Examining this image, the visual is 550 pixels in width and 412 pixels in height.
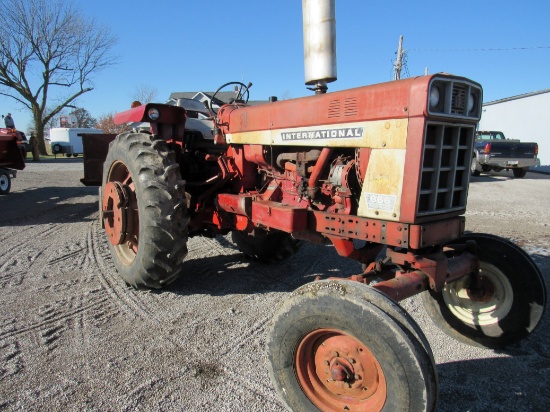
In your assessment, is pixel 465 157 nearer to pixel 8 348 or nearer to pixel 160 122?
pixel 160 122

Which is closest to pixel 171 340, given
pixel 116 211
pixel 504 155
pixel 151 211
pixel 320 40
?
pixel 151 211

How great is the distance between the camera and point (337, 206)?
2771mm

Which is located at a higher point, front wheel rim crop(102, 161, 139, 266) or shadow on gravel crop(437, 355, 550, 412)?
front wheel rim crop(102, 161, 139, 266)

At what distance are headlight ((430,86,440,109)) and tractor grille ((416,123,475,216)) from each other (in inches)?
4.0

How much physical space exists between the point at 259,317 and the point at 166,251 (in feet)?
3.02

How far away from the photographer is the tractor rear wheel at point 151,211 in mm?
3311

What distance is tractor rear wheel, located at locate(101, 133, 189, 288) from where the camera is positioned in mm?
3311

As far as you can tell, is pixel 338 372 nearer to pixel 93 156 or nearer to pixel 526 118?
pixel 93 156

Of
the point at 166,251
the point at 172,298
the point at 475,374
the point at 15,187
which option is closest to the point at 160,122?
the point at 166,251

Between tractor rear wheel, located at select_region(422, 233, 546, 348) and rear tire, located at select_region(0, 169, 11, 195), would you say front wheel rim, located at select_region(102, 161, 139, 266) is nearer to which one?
tractor rear wheel, located at select_region(422, 233, 546, 348)

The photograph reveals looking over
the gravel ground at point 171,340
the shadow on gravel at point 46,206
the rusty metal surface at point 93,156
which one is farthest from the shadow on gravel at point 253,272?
the shadow on gravel at point 46,206

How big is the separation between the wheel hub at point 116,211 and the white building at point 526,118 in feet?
78.2

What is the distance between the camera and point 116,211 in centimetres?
384

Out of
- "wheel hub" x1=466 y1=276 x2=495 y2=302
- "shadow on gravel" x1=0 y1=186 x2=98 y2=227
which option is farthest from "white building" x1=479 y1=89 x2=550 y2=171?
"wheel hub" x1=466 y1=276 x2=495 y2=302
